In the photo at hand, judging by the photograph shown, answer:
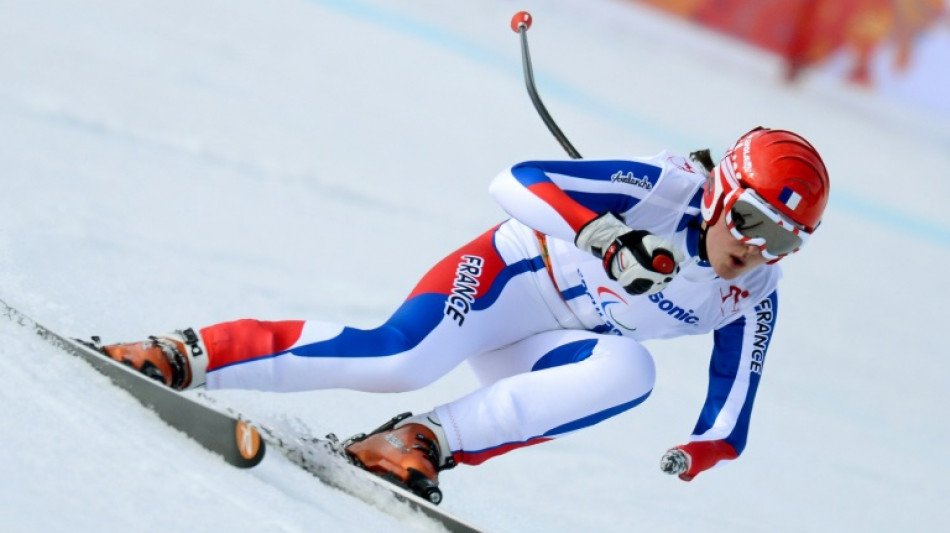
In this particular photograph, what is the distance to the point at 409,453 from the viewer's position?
310 cm

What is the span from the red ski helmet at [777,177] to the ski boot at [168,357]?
4.13ft

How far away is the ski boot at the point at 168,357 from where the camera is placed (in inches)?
115

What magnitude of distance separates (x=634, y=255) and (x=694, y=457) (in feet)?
2.30

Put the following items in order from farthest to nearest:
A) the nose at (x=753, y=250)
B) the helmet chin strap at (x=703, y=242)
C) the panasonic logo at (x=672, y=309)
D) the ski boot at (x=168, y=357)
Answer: the panasonic logo at (x=672, y=309), the helmet chin strap at (x=703, y=242), the nose at (x=753, y=250), the ski boot at (x=168, y=357)

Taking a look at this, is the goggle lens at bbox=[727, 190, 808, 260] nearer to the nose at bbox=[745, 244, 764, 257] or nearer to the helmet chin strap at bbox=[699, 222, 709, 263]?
the nose at bbox=[745, 244, 764, 257]

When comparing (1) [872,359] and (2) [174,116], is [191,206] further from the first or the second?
(1) [872,359]

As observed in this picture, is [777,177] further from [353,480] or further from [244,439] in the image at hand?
[244,439]

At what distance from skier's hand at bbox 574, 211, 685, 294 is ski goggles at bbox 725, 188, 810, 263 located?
26 cm

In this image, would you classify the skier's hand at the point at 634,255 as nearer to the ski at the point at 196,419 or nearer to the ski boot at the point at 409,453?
the ski boot at the point at 409,453

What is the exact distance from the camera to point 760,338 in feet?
11.3

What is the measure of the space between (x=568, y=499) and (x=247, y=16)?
6485 mm

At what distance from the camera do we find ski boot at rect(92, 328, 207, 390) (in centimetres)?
291

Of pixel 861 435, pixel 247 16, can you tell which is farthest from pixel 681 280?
pixel 247 16

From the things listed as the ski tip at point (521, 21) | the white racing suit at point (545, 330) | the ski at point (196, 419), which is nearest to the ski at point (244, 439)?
the ski at point (196, 419)
